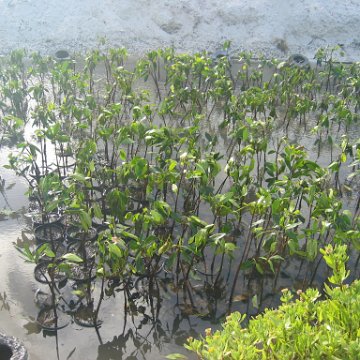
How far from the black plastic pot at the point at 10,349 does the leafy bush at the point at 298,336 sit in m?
1.77

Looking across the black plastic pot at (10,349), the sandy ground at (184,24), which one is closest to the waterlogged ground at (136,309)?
the black plastic pot at (10,349)

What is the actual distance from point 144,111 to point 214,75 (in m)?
3.25

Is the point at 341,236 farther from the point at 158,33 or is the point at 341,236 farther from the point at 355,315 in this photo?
the point at 158,33

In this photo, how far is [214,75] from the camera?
27.6 feet

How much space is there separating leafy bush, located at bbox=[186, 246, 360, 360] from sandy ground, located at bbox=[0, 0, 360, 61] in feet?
44.8

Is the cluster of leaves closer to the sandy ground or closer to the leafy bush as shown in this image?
the leafy bush

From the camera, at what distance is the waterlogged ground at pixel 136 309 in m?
3.85

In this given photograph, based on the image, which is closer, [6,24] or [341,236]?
[341,236]

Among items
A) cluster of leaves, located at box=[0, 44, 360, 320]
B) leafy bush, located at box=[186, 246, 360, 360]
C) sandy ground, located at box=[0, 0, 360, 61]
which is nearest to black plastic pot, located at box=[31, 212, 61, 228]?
cluster of leaves, located at box=[0, 44, 360, 320]

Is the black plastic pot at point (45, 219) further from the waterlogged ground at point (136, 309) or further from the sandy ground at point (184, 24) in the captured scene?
the sandy ground at point (184, 24)

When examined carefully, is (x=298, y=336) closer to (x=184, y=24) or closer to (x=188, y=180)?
(x=188, y=180)

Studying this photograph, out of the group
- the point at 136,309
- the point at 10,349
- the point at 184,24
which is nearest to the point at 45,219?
the point at 136,309

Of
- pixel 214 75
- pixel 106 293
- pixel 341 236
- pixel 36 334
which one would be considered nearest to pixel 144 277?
pixel 106 293

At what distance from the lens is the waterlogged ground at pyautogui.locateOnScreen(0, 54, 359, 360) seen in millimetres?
3846
